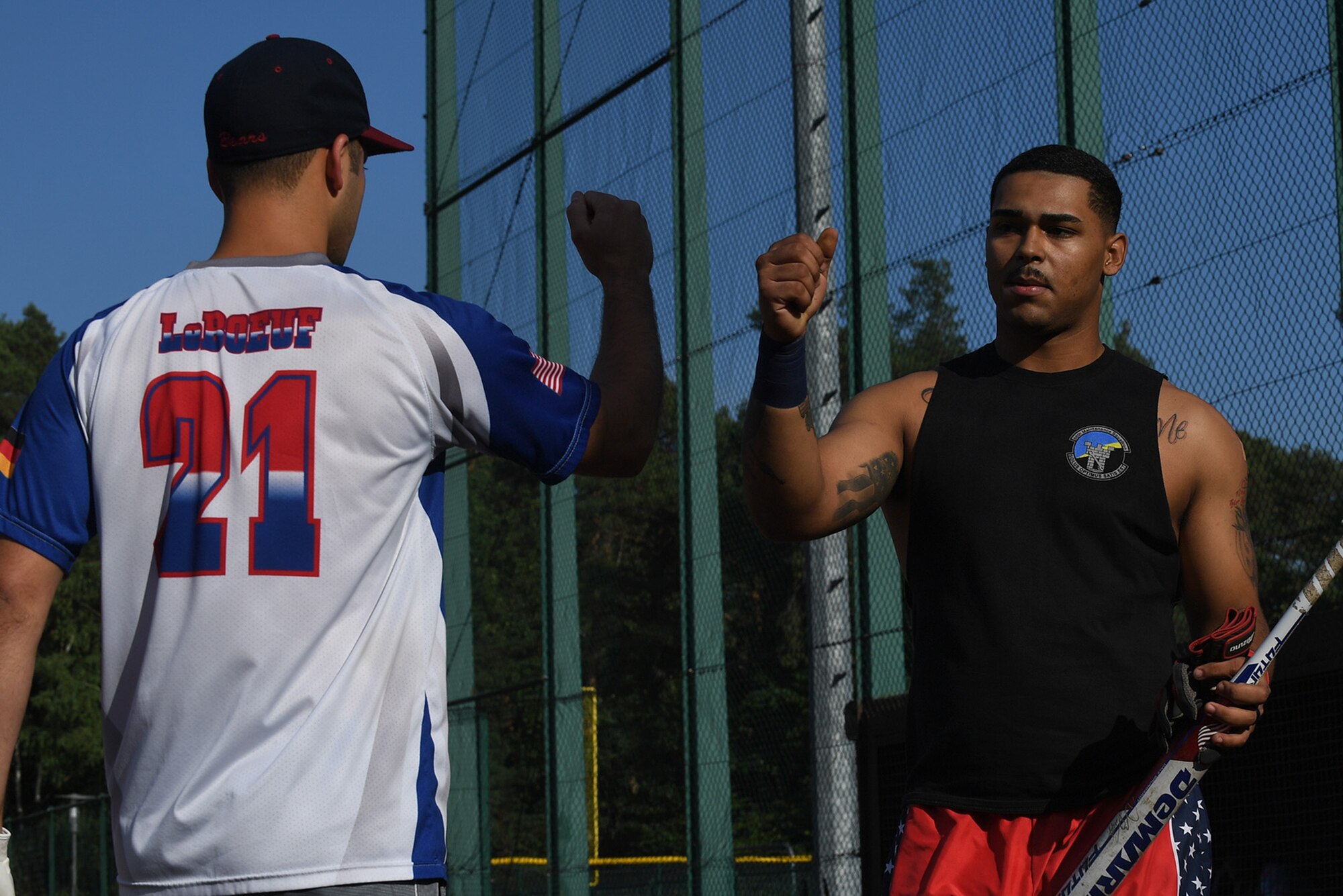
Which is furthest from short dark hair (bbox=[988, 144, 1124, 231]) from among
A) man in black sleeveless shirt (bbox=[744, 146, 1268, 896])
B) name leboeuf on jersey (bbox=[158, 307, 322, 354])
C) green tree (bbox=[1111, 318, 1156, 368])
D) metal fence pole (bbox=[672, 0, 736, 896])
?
metal fence pole (bbox=[672, 0, 736, 896])

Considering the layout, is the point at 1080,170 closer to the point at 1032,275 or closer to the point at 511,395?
the point at 1032,275

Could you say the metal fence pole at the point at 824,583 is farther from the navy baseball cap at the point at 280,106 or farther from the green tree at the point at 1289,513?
the navy baseball cap at the point at 280,106

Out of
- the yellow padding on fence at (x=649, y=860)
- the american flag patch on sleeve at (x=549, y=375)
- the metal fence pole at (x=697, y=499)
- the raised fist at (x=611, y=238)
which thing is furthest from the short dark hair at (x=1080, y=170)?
the metal fence pole at (x=697, y=499)

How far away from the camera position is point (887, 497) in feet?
10.2

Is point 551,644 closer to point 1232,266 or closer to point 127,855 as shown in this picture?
point 1232,266

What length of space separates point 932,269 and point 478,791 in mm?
5542

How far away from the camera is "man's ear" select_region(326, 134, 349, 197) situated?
229 centimetres

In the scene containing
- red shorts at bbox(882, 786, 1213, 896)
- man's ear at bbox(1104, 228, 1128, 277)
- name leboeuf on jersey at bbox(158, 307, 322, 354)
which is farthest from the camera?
man's ear at bbox(1104, 228, 1128, 277)

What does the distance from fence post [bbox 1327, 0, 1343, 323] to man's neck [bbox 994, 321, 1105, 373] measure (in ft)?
8.17

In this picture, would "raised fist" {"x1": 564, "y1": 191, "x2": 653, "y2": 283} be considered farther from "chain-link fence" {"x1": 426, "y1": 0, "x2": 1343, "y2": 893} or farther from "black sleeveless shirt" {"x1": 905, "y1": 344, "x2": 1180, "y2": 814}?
"chain-link fence" {"x1": 426, "y1": 0, "x2": 1343, "y2": 893}

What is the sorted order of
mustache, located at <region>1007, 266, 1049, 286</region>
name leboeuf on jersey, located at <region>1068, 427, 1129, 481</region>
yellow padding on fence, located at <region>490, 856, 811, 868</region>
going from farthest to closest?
1. yellow padding on fence, located at <region>490, 856, 811, 868</region>
2. mustache, located at <region>1007, 266, 1049, 286</region>
3. name leboeuf on jersey, located at <region>1068, 427, 1129, 481</region>

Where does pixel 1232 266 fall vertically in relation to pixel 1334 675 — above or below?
above

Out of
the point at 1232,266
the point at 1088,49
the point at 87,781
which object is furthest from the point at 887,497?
the point at 87,781

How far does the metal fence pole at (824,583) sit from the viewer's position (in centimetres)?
657
